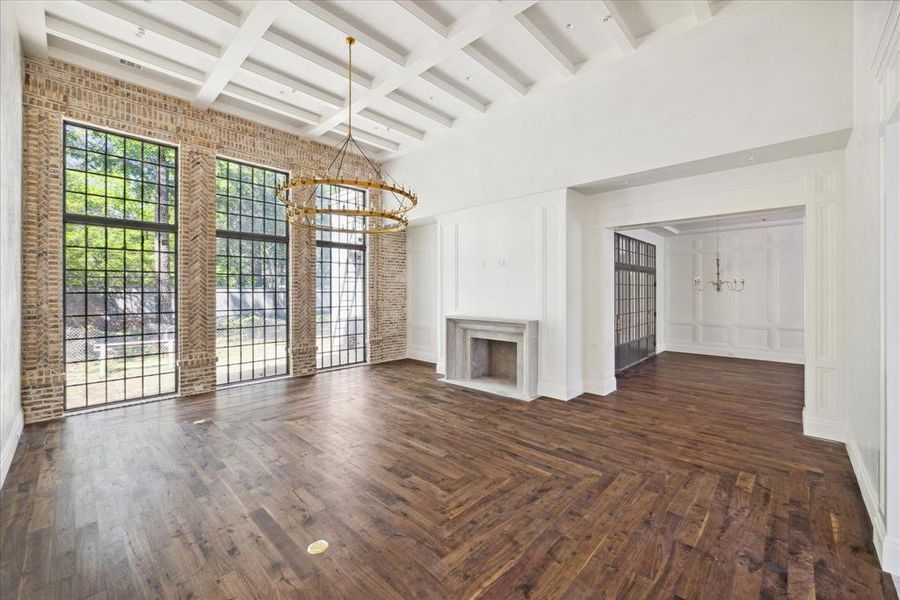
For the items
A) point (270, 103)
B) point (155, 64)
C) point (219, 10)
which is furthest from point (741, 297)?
point (155, 64)

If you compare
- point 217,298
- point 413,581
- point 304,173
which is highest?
point 304,173

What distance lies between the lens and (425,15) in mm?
4180

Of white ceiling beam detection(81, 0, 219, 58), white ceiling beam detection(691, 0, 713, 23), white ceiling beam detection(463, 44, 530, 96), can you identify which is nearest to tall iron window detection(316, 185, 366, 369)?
white ceiling beam detection(81, 0, 219, 58)

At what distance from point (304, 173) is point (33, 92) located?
11.8 ft

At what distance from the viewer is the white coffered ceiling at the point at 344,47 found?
417cm

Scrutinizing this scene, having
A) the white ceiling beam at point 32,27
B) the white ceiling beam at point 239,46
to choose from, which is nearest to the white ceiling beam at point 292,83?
the white ceiling beam at point 239,46

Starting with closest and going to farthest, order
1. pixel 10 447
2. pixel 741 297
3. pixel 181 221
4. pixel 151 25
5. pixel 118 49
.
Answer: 1. pixel 10 447
2. pixel 151 25
3. pixel 118 49
4. pixel 181 221
5. pixel 741 297

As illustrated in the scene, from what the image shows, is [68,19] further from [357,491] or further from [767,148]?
[767,148]

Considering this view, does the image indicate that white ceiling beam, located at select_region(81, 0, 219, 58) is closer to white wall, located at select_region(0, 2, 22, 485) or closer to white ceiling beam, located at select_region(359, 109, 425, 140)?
white wall, located at select_region(0, 2, 22, 485)

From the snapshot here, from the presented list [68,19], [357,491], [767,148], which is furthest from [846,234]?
[68,19]

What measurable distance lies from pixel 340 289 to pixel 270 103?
3645 millimetres

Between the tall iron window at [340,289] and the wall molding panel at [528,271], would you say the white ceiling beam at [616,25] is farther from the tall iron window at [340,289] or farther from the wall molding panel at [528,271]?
the tall iron window at [340,289]

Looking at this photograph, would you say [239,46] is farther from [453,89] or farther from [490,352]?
[490,352]

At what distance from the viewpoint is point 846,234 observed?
4.04m
